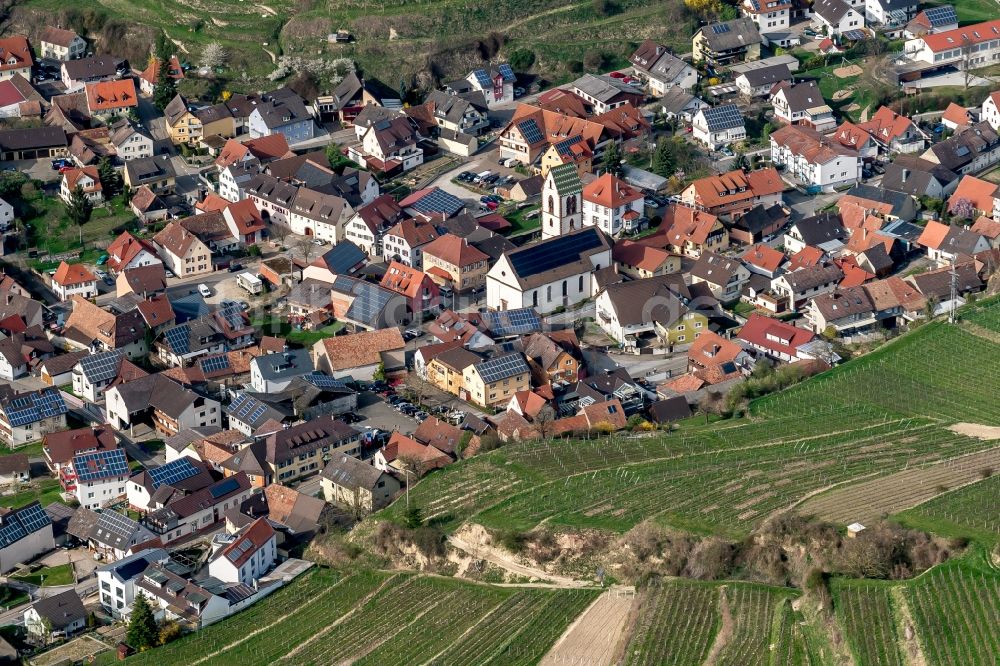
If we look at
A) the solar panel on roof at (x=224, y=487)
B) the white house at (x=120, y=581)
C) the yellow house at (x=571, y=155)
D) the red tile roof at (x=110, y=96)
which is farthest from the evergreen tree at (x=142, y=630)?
the red tile roof at (x=110, y=96)

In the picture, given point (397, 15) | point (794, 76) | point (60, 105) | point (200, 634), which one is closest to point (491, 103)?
point (397, 15)

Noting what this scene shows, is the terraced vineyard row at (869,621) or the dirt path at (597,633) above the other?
the terraced vineyard row at (869,621)

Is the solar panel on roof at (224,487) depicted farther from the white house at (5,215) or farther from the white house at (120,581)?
the white house at (5,215)

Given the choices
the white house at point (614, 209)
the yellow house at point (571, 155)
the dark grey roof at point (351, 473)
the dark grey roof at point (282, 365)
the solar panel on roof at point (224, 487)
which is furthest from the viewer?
the yellow house at point (571, 155)

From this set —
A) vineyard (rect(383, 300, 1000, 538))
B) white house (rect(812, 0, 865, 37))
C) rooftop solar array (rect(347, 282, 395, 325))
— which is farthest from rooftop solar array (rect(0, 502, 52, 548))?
white house (rect(812, 0, 865, 37))

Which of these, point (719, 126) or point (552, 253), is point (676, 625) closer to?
point (552, 253)

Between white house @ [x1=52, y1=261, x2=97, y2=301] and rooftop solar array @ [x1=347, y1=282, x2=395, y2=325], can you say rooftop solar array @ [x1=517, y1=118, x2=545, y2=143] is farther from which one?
white house @ [x1=52, y1=261, x2=97, y2=301]

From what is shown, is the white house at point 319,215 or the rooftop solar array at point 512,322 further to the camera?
the white house at point 319,215
